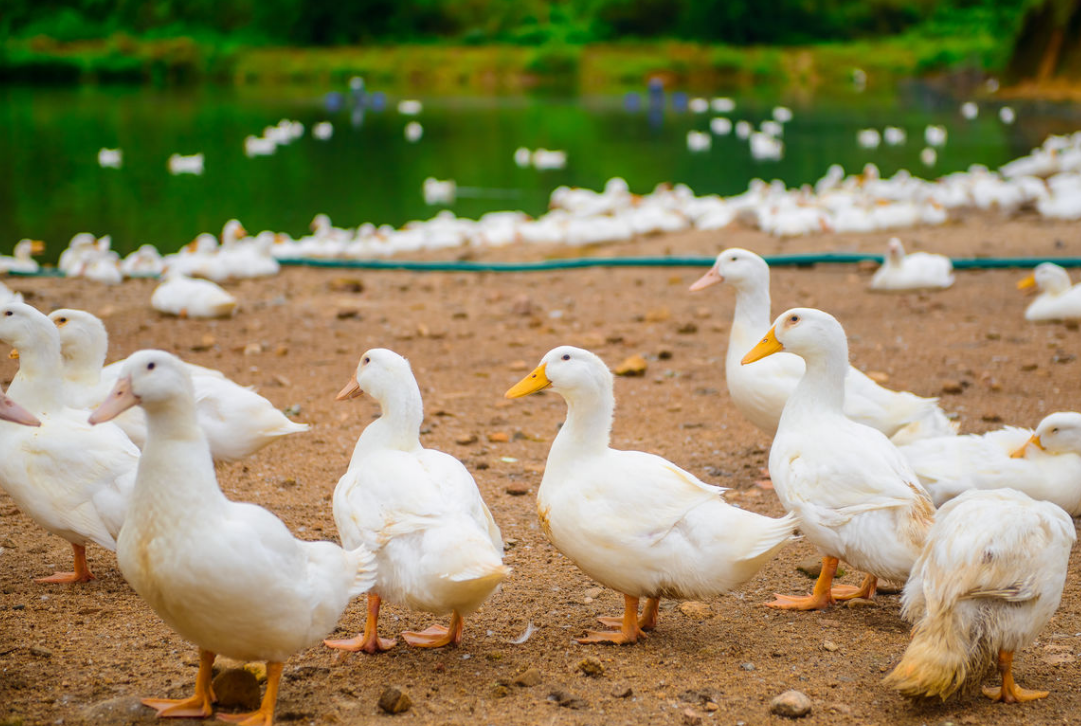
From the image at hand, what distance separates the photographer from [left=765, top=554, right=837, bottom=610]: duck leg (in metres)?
4.07

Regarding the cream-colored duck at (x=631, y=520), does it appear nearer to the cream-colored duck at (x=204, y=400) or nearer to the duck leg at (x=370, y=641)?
the duck leg at (x=370, y=641)

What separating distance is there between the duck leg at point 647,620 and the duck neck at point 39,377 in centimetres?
243

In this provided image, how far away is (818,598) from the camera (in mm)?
4078

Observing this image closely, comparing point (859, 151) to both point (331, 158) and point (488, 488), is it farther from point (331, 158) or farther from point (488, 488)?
point (488, 488)

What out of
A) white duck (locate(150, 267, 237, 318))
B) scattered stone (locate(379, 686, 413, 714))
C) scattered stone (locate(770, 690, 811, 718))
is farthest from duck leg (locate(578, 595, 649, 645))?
white duck (locate(150, 267, 237, 318))

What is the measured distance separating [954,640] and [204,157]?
912 inches

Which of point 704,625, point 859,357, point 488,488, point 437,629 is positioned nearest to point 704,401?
point 859,357

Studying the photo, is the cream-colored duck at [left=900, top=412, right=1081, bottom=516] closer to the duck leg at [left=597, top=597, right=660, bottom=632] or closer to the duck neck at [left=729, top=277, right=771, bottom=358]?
the duck neck at [left=729, top=277, right=771, bottom=358]

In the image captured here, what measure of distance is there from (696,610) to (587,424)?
0.89 metres

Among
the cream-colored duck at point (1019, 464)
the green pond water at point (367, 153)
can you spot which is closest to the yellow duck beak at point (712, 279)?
the cream-colored duck at point (1019, 464)

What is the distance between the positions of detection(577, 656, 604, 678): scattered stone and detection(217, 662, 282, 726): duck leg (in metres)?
0.99

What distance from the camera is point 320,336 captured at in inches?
308

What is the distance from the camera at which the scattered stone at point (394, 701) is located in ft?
10.4

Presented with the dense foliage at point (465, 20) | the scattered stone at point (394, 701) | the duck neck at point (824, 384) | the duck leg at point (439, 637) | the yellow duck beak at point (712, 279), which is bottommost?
the duck leg at point (439, 637)
